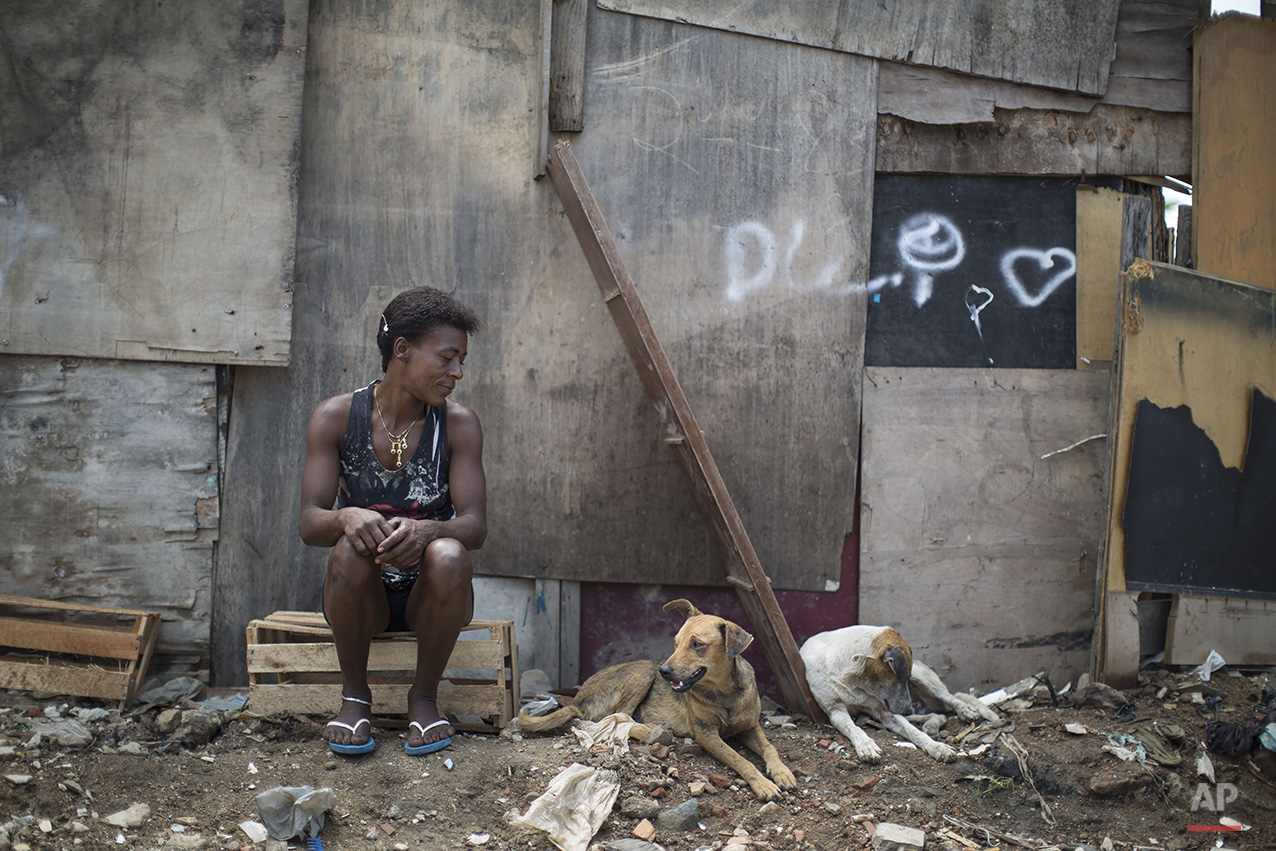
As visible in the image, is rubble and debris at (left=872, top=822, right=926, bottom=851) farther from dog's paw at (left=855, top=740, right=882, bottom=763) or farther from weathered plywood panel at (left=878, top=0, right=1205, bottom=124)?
weathered plywood panel at (left=878, top=0, right=1205, bottom=124)

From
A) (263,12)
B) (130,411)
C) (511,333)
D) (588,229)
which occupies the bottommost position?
(130,411)

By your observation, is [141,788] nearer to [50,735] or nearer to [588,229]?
[50,735]

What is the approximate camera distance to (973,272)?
15.0 ft

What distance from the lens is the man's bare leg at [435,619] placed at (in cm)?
325

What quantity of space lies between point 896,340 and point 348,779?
3220 millimetres

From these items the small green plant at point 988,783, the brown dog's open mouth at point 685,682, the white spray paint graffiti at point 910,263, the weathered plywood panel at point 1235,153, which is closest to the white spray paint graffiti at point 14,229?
the white spray paint graffiti at point 910,263

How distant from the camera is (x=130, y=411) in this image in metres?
4.28

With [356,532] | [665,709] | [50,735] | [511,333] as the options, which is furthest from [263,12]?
[665,709]

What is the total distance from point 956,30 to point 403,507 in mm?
3544

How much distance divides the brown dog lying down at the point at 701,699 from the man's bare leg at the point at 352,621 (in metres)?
0.71

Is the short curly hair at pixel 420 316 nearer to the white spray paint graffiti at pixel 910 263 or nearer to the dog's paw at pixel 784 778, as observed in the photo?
the white spray paint graffiti at pixel 910 263

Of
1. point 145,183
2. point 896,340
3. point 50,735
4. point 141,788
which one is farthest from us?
point 896,340

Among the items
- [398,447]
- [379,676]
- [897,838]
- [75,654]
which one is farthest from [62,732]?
[897,838]
